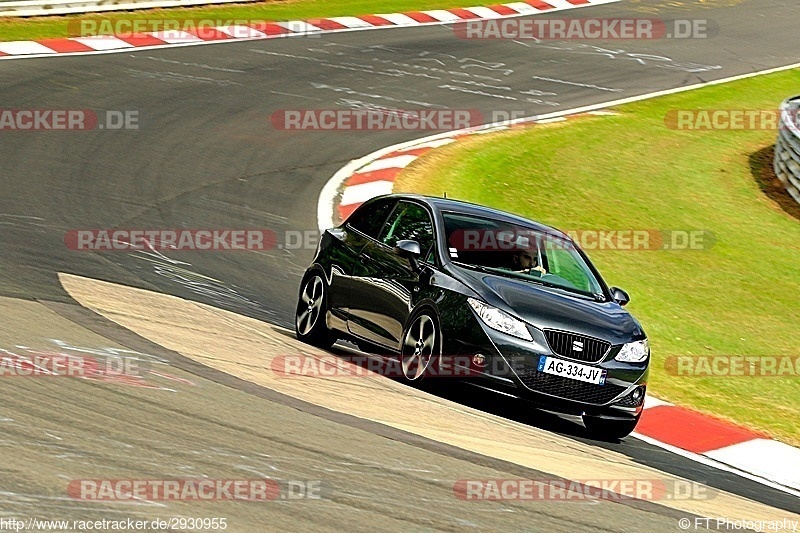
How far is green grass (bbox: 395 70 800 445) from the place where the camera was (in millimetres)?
12094

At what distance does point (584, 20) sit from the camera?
29781 millimetres

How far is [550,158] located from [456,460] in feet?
41.5

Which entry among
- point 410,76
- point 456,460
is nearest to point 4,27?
point 410,76

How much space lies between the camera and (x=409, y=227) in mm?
10430

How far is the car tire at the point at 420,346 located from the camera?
9305 mm

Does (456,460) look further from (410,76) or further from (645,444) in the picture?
(410,76)

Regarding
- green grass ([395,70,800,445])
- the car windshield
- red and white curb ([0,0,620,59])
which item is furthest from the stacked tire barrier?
the car windshield
